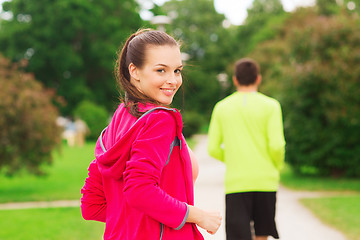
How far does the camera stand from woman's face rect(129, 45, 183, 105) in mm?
1792

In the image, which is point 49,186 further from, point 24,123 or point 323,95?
point 323,95

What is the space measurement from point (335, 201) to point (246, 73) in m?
5.05

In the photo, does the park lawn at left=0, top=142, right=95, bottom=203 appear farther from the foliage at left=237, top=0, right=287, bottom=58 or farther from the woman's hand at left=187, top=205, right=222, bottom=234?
the foliage at left=237, top=0, right=287, bottom=58

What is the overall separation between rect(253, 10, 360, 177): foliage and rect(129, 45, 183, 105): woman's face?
8.80m

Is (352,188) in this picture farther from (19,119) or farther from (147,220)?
(147,220)

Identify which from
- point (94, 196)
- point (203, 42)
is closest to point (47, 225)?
point (94, 196)

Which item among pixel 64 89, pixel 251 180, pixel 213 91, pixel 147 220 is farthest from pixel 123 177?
pixel 213 91

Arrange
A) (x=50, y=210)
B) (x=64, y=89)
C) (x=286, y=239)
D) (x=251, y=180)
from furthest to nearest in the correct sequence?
(x=64, y=89)
(x=50, y=210)
(x=286, y=239)
(x=251, y=180)

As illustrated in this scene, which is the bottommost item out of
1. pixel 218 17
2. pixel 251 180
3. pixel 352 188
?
pixel 352 188

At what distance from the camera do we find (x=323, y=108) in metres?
10.7

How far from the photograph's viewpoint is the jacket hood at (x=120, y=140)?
1.66 metres

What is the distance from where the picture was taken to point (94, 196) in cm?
195

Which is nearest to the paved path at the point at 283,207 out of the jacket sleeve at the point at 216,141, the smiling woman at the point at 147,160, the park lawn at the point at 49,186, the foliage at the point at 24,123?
the park lawn at the point at 49,186

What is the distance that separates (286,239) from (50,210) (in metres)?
4.37
